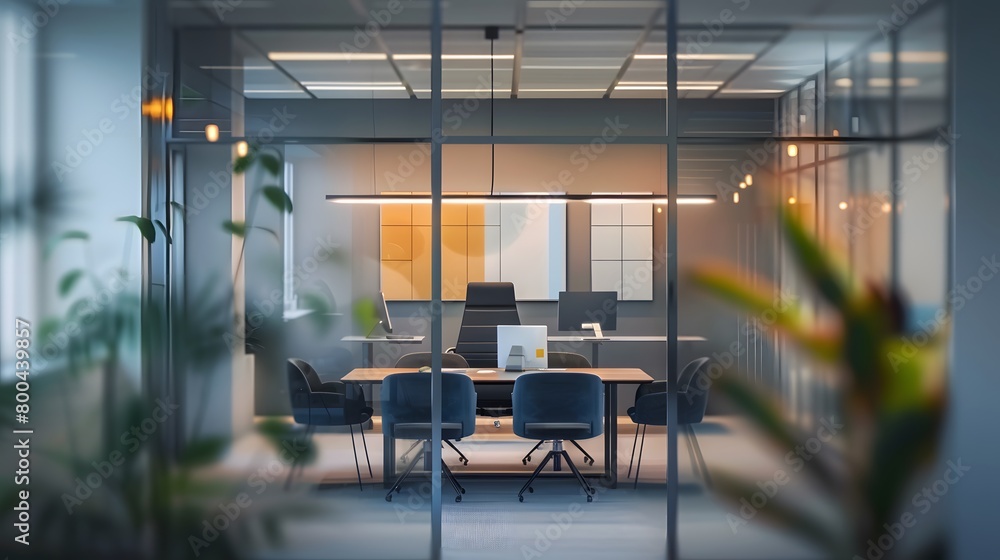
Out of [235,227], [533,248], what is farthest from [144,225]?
[533,248]

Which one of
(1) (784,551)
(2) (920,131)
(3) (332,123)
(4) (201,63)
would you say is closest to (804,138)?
(2) (920,131)

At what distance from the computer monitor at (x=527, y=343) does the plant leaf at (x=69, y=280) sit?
3.18 meters

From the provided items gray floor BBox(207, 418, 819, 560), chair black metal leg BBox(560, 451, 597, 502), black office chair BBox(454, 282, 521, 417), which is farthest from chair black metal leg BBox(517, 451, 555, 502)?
gray floor BBox(207, 418, 819, 560)

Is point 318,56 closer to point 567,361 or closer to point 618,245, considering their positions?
point 567,361

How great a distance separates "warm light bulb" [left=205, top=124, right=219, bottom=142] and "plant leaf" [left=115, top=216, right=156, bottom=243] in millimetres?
526

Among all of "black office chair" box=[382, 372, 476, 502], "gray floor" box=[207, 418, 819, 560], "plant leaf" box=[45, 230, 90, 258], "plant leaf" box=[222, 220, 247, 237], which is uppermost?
"plant leaf" box=[222, 220, 247, 237]

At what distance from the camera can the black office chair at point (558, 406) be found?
5.86 metres

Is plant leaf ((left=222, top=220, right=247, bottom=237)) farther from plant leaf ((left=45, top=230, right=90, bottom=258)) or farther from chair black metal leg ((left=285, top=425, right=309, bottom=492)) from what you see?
chair black metal leg ((left=285, top=425, right=309, bottom=492))

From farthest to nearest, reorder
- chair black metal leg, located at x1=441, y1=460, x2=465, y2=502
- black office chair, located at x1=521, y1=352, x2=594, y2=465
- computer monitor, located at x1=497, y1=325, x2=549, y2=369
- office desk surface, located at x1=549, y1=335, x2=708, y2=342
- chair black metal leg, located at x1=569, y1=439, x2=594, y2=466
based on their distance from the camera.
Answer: black office chair, located at x1=521, y1=352, x2=594, y2=465 < office desk surface, located at x1=549, y1=335, x2=708, y2=342 < computer monitor, located at x1=497, y1=325, x2=549, y2=369 < chair black metal leg, located at x1=569, y1=439, x2=594, y2=466 < chair black metal leg, located at x1=441, y1=460, x2=465, y2=502

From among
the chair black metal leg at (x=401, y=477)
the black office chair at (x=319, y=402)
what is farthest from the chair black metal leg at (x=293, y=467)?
the chair black metal leg at (x=401, y=477)

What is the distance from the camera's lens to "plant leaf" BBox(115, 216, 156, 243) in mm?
4273

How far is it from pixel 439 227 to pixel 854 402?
7.67ft

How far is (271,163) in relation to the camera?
4.39 meters

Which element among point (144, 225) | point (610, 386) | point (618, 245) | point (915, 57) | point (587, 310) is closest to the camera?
point (144, 225)
